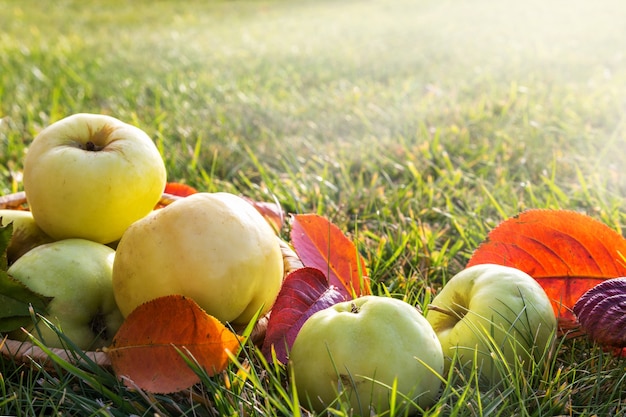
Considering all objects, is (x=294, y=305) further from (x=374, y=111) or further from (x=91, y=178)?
(x=374, y=111)

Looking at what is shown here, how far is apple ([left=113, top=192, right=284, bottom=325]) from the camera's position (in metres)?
1.29

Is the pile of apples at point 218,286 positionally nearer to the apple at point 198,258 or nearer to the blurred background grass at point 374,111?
the apple at point 198,258

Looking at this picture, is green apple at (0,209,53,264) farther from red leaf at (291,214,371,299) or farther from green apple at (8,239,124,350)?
red leaf at (291,214,371,299)

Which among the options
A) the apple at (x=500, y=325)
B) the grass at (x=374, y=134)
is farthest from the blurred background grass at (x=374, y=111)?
the apple at (x=500, y=325)

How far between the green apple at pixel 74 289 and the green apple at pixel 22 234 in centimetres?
20

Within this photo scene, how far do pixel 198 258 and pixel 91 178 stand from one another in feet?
1.25

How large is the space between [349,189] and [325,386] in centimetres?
129

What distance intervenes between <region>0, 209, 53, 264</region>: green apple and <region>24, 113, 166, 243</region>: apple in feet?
0.26

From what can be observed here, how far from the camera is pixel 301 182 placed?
96.2 inches

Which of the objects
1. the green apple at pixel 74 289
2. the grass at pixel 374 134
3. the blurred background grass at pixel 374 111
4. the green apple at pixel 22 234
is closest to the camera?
the grass at pixel 374 134

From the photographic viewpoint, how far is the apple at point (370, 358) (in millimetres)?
1125

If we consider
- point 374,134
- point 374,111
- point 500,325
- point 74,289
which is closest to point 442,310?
point 500,325

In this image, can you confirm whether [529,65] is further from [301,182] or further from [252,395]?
[252,395]

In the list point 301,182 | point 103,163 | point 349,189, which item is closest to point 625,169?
point 349,189
